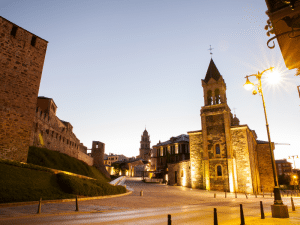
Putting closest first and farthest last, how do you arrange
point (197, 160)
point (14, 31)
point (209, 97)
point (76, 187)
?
point (76, 187) < point (14, 31) < point (197, 160) < point (209, 97)

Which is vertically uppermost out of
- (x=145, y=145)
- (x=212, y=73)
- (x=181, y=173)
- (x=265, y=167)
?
(x=212, y=73)

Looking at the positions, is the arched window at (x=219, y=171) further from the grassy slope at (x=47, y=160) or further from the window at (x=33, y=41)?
the window at (x=33, y=41)

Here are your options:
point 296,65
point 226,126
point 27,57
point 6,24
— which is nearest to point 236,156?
point 226,126

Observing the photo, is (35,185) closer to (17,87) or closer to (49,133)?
(17,87)

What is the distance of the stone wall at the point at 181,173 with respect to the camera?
122 ft

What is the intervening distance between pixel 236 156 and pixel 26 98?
31055 mm

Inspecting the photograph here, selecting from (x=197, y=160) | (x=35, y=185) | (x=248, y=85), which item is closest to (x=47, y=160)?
(x=35, y=185)

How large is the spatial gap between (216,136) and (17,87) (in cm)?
2952

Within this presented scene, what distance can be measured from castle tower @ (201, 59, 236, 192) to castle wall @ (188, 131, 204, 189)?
0.88m

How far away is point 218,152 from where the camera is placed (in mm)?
33625

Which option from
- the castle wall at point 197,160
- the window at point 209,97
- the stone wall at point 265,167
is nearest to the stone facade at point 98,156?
the castle wall at point 197,160

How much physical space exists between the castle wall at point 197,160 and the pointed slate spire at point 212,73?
1063cm

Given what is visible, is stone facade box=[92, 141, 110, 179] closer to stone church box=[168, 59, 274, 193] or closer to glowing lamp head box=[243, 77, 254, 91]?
stone church box=[168, 59, 274, 193]

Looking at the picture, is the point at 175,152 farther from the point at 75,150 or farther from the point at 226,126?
the point at 75,150
